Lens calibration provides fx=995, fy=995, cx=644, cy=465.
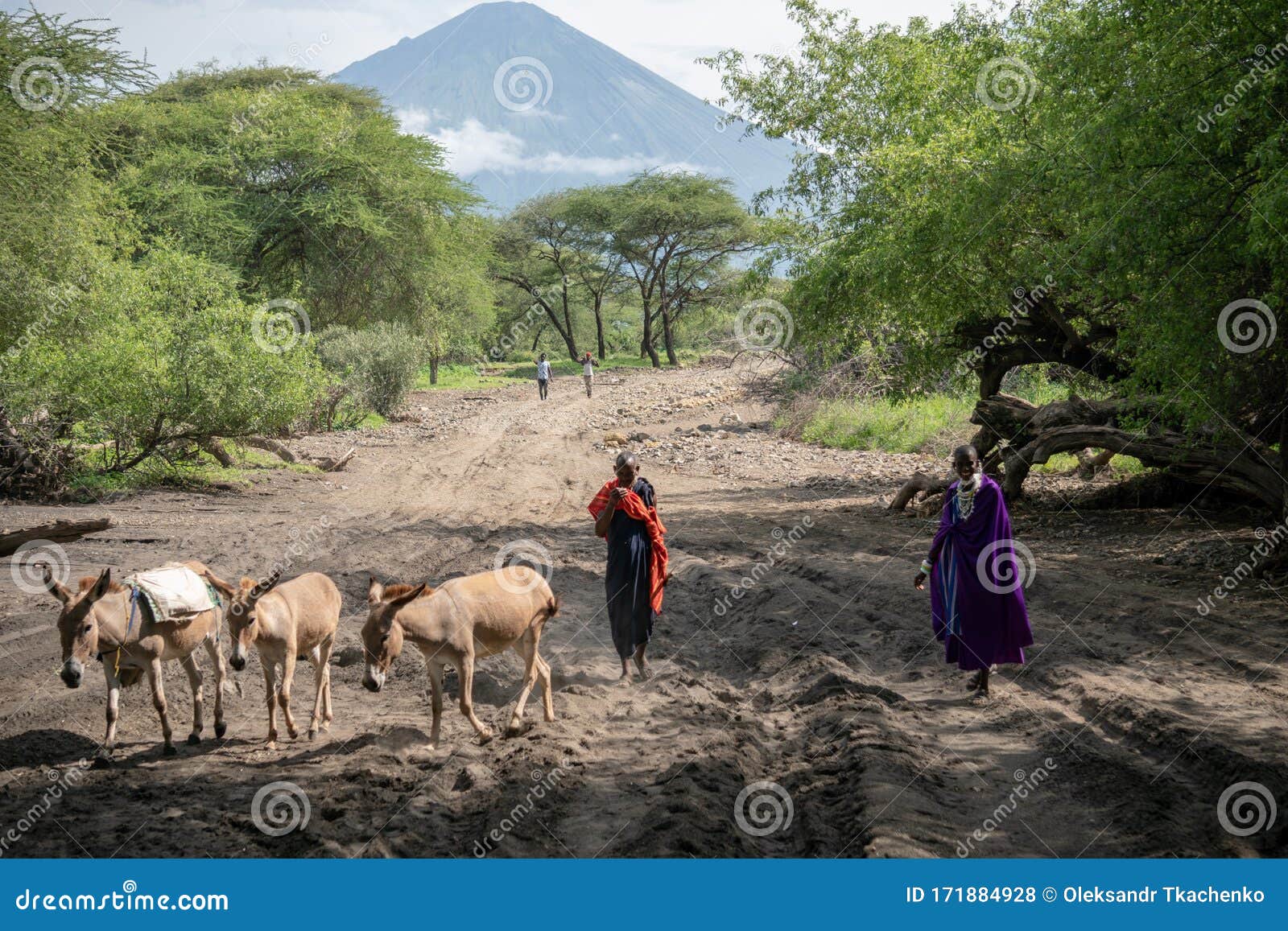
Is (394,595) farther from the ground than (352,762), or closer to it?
farther from the ground

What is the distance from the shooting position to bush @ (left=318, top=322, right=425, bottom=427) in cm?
2789

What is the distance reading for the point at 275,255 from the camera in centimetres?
3022

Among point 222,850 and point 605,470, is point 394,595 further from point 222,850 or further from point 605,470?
point 605,470

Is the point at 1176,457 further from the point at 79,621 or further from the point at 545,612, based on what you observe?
the point at 79,621

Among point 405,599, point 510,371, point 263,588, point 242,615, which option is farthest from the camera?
point 510,371

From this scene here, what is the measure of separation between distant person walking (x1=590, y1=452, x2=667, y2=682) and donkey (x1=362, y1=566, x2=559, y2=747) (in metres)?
0.92

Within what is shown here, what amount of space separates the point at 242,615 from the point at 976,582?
200 inches

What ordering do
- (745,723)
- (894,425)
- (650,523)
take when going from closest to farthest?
(745,723)
(650,523)
(894,425)

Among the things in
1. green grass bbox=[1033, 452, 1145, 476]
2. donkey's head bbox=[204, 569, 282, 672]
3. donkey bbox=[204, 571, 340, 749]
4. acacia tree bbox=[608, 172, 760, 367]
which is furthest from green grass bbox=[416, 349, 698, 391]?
donkey's head bbox=[204, 569, 282, 672]

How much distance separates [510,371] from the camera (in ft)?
181

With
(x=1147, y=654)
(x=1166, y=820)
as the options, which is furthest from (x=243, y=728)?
(x=1147, y=654)

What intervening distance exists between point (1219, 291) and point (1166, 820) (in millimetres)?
5821

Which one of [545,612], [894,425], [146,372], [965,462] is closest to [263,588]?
[545,612]

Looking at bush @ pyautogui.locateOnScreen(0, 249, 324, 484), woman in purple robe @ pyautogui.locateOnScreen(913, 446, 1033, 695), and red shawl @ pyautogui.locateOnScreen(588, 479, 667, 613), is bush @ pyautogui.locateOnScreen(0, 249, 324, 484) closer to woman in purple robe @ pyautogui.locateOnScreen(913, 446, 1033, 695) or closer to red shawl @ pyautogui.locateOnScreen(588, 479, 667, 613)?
red shawl @ pyautogui.locateOnScreen(588, 479, 667, 613)
